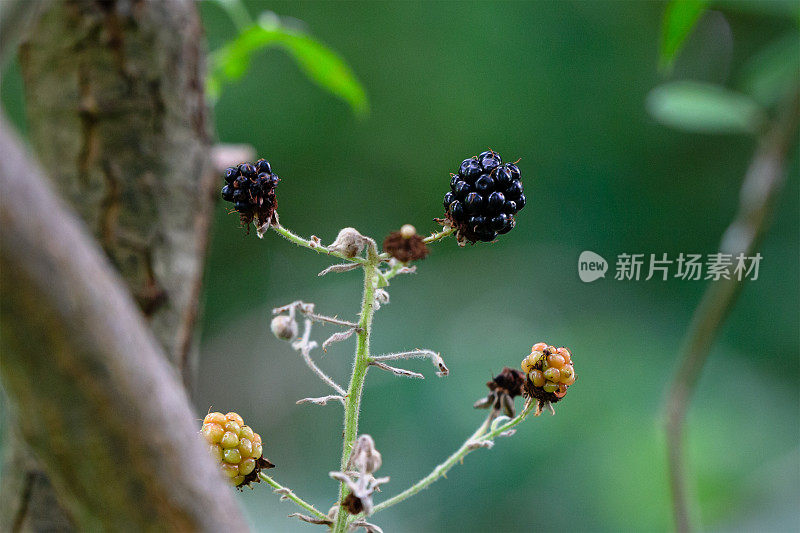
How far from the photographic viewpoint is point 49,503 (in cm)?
56

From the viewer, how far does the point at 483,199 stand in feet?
1.12

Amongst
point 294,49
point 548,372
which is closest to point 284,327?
point 548,372

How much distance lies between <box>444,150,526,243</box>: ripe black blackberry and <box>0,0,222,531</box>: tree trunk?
0.36m

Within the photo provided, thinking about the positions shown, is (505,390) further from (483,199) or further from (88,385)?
(88,385)

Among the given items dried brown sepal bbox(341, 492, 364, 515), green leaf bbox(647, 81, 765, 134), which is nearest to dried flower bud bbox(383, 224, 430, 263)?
dried brown sepal bbox(341, 492, 364, 515)

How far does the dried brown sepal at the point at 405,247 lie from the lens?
31 cm

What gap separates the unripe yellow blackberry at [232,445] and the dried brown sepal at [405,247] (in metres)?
0.11

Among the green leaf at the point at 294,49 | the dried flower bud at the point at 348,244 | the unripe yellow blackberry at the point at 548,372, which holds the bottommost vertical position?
the unripe yellow blackberry at the point at 548,372

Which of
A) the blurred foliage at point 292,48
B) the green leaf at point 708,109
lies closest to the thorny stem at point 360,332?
the blurred foliage at point 292,48

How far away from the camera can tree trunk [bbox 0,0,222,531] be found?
611 millimetres

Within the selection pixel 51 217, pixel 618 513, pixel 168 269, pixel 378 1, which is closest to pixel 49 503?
pixel 168 269

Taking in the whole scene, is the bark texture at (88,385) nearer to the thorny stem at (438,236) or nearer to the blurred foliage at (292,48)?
the thorny stem at (438,236)

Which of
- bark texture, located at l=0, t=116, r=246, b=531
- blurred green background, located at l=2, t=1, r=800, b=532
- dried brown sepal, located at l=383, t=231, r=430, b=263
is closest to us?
bark texture, located at l=0, t=116, r=246, b=531

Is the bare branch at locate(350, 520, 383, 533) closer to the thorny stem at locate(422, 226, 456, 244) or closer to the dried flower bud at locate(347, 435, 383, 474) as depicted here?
the dried flower bud at locate(347, 435, 383, 474)
